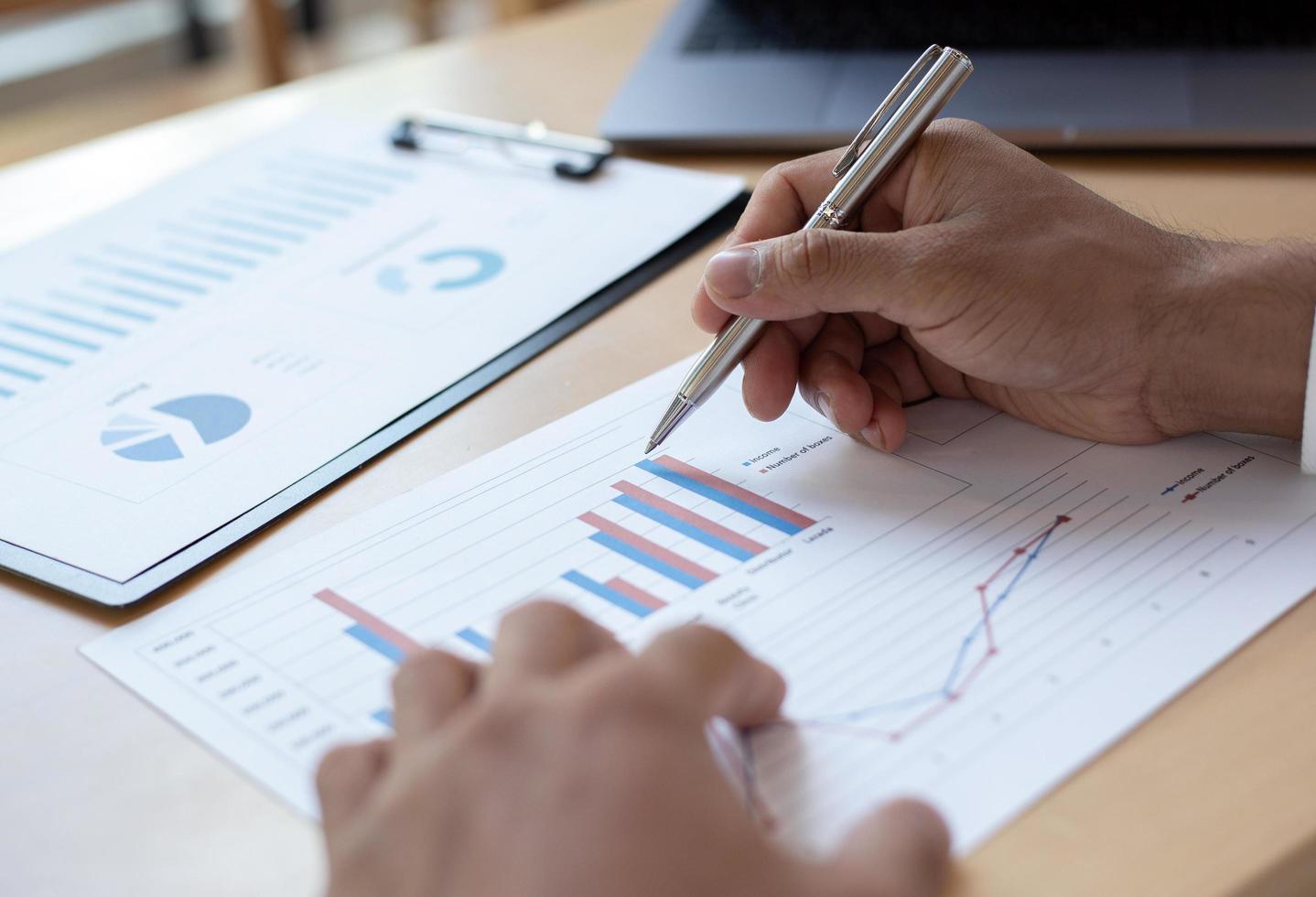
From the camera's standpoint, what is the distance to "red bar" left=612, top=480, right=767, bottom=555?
21.0 inches

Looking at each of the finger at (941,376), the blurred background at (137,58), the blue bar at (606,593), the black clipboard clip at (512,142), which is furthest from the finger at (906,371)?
the blurred background at (137,58)

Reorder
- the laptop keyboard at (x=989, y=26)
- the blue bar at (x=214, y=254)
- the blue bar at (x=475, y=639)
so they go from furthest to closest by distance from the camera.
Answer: the laptop keyboard at (x=989, y=26)
the blue bar at (x=214, y=254)
the blue bar at (x=475, y=639)

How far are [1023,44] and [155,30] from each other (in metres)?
2.45

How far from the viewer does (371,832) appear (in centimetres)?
37

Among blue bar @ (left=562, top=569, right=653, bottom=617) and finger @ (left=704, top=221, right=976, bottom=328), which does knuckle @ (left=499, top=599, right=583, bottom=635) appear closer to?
blue bar @ (left=562, top=569, right=653, bottom=617)

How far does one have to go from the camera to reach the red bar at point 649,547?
516mm

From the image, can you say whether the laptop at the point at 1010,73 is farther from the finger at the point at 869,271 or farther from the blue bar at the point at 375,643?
the blue bar at the point at 375,643

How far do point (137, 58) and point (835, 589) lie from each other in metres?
2.80

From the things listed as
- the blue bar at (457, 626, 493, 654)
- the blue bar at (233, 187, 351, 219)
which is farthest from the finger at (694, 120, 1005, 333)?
the blue bar at (233, 187, 351, 219)

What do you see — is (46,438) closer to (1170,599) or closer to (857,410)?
(857,410)

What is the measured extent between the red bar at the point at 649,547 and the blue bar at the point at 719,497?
44 mm

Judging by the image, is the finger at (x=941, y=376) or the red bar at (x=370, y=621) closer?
the red bar at (x=370, y=621)

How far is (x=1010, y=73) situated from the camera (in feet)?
3.12

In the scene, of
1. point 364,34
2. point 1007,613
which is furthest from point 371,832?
point 364,34
